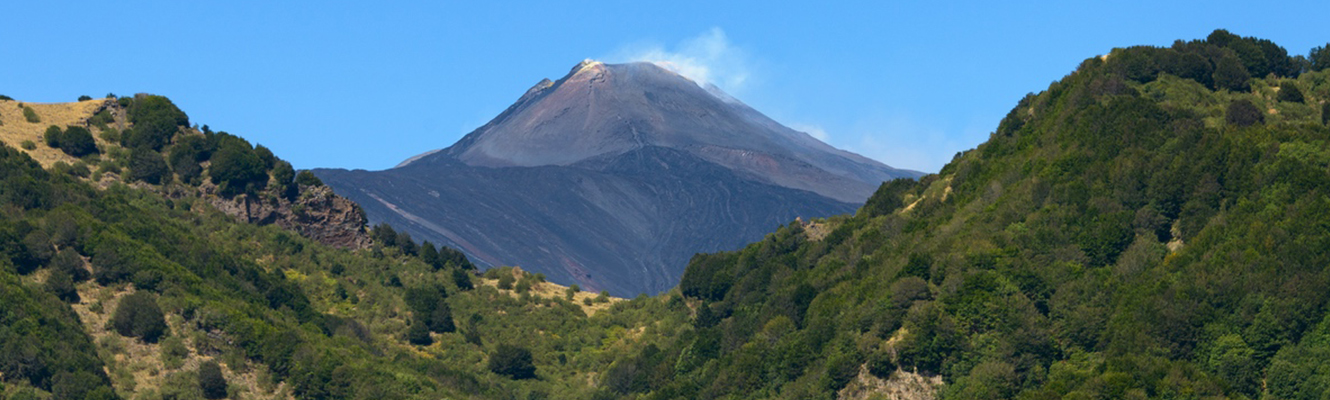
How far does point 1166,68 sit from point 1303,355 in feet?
147

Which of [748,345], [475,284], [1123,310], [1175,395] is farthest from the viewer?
[475,284]

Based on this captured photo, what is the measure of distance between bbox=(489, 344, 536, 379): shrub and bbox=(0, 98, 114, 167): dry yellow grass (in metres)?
34.9

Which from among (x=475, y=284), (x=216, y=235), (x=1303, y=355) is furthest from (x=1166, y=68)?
(x=216, y=235)

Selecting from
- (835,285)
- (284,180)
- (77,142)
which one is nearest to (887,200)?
(835,285)

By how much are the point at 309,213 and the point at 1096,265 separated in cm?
6993

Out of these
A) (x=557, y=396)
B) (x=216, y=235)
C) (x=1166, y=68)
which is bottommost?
(x=557, y=396)

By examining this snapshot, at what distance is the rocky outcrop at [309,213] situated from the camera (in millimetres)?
170250

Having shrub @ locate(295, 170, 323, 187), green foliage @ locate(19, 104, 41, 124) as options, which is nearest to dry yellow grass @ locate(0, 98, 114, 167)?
green foliage @ locate(19, 104, 41, 124)

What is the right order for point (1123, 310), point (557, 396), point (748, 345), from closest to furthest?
point (1123, 310)
point (748, 345)
point (557, 396)

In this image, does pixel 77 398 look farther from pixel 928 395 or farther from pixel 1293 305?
pixel 1293 305

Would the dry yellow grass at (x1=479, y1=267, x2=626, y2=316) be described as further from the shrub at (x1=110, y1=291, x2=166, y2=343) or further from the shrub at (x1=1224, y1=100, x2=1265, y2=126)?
the shrub at (x1=1224, y1=100, x2=1265, y2=126)

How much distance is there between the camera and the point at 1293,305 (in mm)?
111750

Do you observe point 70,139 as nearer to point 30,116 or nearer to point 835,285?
point 30,116

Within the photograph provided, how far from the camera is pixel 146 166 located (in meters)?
167
